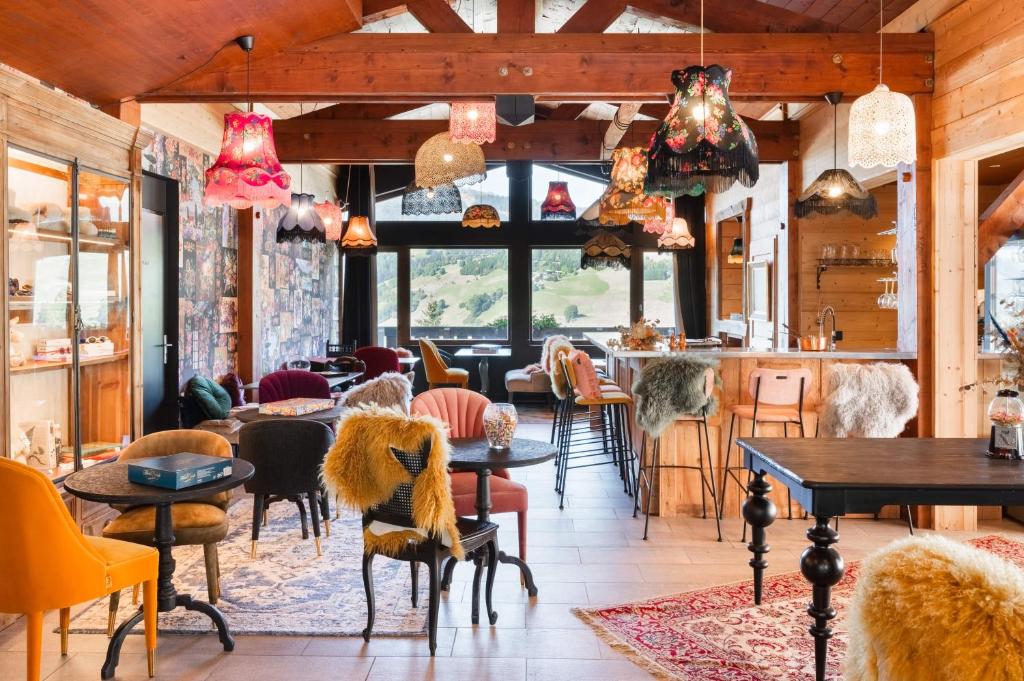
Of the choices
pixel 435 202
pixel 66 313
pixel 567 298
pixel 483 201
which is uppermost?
pixel 483 201

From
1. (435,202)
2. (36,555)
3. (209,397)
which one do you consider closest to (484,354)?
(435,202)

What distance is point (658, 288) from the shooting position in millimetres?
11555

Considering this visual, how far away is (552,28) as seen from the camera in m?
7.73

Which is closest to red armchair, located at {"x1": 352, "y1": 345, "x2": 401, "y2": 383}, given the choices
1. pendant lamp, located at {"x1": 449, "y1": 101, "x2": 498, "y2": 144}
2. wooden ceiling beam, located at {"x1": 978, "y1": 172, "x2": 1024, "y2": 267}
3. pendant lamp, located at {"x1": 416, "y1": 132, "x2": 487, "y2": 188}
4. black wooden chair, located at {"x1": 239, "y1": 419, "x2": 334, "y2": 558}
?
pendant lamp, located at {"x1": 416, "y1": 132, "x2": 487, "y2": 188}

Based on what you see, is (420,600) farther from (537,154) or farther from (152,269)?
(537,154)

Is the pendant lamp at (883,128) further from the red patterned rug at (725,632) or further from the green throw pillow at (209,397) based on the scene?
the green throw pillow at (209,397)

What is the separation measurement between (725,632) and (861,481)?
3.51ft

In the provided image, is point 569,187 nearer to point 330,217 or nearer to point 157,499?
point 330,217

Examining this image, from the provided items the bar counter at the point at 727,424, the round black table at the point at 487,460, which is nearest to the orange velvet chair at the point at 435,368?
the bar counter at the point at 727,424

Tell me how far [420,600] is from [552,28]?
233 inches

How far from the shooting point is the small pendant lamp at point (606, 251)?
28.5 ft

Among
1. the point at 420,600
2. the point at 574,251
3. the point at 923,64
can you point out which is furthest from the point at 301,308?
the point at 923,64

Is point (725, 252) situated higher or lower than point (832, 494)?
higher

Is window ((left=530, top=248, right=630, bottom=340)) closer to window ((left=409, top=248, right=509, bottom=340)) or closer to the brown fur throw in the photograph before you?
window ((left=409, top=248, right=509, bottom=340))
